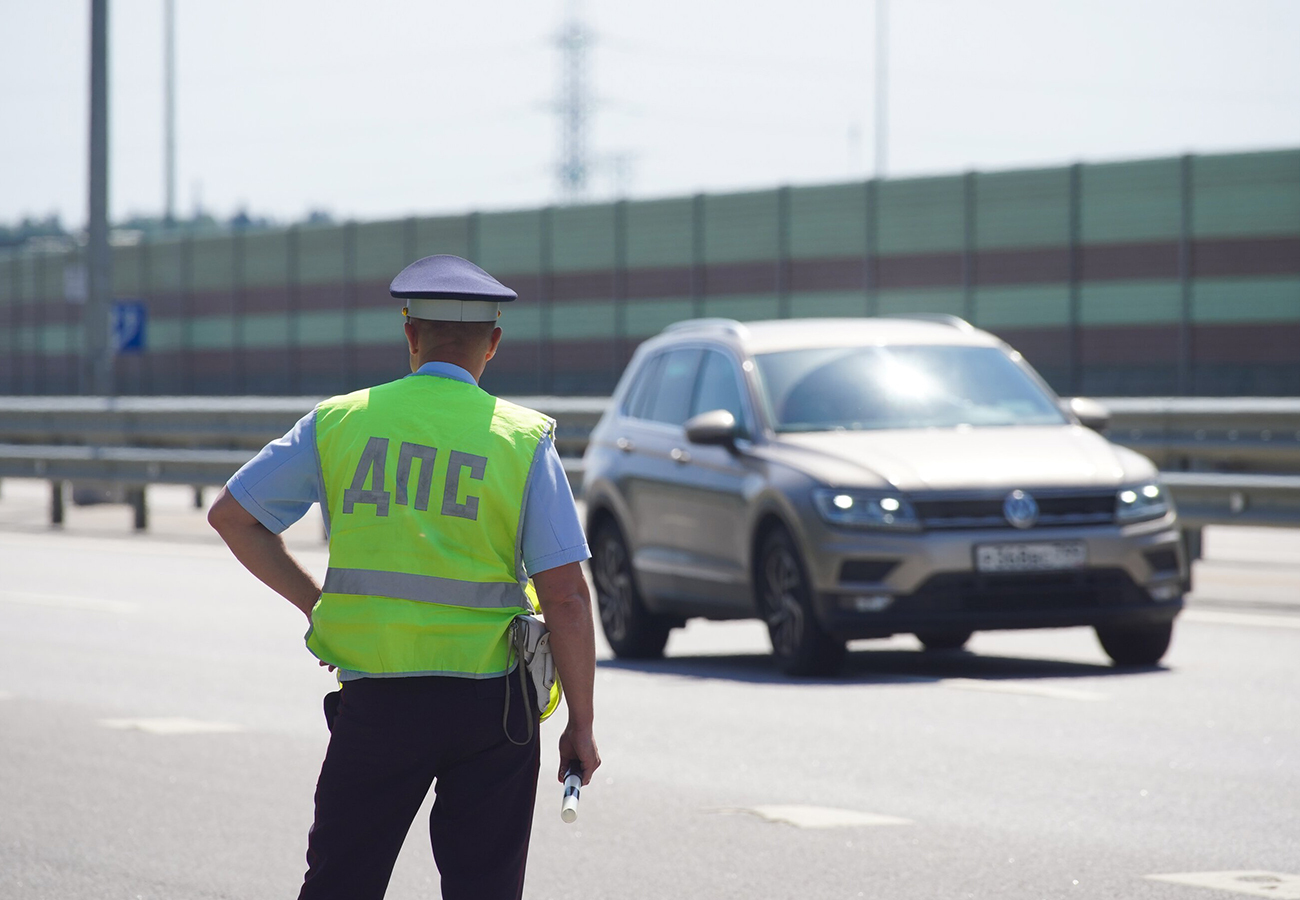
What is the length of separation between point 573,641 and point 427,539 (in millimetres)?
312

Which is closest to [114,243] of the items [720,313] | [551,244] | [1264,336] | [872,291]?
[551,244]

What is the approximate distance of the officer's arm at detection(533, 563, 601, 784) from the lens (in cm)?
404

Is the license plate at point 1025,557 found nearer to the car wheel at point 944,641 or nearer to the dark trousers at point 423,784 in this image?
the car wheel at point 944,641

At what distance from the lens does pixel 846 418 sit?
38.1ft

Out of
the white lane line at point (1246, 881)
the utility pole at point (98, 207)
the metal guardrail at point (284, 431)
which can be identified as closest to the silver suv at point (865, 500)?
the metal guardrail at point (284, 431)

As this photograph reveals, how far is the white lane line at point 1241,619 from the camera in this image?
13.3 m

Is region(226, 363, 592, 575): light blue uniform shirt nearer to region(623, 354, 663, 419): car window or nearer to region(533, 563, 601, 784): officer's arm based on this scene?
region(533, 563, 601, 784): officer's arm

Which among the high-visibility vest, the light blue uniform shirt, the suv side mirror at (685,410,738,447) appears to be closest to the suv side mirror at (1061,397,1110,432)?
the suv side mirror at (685,410,738,447)

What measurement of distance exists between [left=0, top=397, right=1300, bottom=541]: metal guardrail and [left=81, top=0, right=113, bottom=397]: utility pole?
0.67 metres

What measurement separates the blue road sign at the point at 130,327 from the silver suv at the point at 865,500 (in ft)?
59.8

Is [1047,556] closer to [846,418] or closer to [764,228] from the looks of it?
[846,418]

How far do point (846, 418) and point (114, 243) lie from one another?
4864cm

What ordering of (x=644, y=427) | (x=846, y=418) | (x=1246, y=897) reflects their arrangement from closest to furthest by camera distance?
(x=1246, y=897) < (x=846, y=418) < (x=644, y=427)

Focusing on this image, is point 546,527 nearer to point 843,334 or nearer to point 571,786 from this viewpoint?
point 571,786
